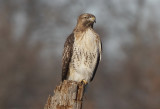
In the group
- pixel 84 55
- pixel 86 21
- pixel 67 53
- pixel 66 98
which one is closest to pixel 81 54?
pixel 84 55

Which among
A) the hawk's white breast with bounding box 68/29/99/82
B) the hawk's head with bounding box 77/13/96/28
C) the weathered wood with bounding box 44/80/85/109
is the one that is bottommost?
the weathered wood with bounding box 44/80/85/109

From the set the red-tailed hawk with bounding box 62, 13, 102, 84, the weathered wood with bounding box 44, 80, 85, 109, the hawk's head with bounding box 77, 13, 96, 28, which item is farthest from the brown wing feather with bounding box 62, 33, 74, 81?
the weathered wood with bounding box 44, 80, 85, 109

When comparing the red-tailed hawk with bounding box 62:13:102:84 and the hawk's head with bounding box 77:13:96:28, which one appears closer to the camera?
the red-tailed hawk with bounding box 62:13:102:84

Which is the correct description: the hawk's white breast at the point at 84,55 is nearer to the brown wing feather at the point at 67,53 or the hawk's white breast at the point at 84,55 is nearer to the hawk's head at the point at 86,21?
the brown wing feather at the point at 67,53

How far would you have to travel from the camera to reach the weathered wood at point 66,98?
787cm

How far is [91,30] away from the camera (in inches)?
401

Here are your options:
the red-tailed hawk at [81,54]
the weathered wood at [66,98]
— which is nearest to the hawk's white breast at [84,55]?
the red-tailed hawk at [81,54]

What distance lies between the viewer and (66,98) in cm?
793

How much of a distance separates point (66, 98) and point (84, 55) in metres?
2.11

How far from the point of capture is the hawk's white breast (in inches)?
392

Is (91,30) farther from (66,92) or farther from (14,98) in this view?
(14,98)

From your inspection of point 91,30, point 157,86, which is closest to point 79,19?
point 91,30

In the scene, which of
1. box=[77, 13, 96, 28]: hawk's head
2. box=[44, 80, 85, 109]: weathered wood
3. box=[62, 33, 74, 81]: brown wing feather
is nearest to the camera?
box=[44, 80, 85, 109]: weathered wood

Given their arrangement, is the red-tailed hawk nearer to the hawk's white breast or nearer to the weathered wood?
the hawk's white breast
